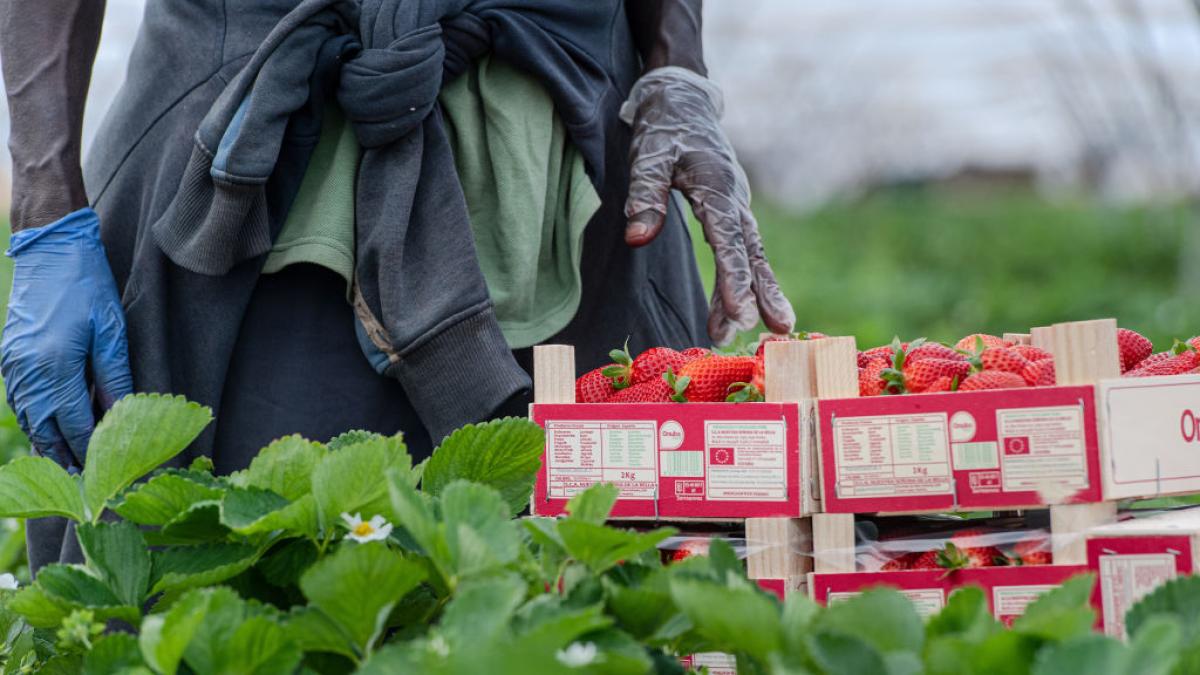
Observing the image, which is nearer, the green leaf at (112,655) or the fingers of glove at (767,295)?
the green leaf at (112,655)

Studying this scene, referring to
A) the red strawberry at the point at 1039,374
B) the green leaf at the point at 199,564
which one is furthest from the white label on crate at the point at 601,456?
the green leaf at the point at 199,564

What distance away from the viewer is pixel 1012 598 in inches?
47.8

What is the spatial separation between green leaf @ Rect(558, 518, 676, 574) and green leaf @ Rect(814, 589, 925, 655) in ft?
0.45

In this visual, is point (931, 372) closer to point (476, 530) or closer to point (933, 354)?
point (933, 354)

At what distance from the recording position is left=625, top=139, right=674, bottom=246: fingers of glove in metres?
1.84

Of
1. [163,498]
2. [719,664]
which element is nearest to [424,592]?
[163,498]

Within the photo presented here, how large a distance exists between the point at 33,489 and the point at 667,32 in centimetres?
135

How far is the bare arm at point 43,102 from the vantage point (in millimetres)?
1781

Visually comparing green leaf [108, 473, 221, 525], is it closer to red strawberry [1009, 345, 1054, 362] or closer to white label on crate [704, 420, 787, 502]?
white label on crate [704, 420, 787, 502]

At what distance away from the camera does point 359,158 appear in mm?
1769

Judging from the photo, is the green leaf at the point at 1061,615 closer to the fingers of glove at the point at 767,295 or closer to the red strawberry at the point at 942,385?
the red strawberry at the point at 942,385

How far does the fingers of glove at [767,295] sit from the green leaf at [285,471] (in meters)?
1.00

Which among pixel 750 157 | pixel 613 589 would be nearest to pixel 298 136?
pixel 613 589

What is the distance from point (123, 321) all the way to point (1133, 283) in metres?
12.9
